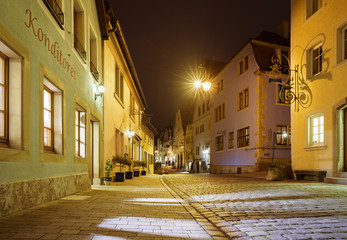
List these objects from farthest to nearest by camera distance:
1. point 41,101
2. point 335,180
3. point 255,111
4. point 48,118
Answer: point 255,111, point 335,180, point 48,118, point 41,101

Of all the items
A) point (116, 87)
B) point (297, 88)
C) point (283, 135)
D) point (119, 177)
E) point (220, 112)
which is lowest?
point (119, 177)

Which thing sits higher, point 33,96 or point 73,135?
point 33,96

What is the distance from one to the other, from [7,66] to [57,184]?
8.82ft

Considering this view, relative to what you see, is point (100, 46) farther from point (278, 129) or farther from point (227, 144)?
point (227, 144)

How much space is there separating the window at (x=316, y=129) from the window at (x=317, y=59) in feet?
6.84

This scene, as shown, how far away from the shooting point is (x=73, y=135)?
7.51 meters

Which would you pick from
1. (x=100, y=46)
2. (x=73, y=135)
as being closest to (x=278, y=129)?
(x=100, y=46)

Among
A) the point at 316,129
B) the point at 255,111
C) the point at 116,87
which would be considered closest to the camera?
the point at 316,129

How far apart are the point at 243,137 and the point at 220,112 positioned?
576 cm

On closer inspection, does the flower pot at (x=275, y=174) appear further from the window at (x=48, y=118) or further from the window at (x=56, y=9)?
the window at (x=56, y=9)

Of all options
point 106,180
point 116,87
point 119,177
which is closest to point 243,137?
point 116,87

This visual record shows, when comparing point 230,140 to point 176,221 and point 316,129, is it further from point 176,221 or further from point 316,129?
point 176,221

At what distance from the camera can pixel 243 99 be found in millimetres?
21266

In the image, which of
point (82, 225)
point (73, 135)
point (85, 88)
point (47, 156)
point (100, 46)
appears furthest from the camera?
point (100, 46)
